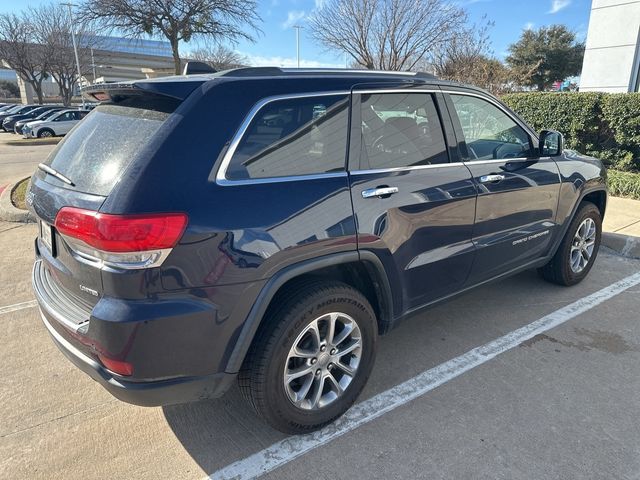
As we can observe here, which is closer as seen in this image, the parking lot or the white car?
the parking lot

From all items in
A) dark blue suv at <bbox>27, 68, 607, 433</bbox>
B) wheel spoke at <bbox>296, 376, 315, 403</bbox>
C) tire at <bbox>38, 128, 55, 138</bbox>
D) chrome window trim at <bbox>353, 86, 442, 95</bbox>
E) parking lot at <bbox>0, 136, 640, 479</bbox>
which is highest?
chrome window trim at <bbox>353, 86, 442, 95</bbox>

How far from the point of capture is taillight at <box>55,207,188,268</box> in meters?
1.92

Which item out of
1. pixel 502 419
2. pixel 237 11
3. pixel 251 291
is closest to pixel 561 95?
pixel 502 419

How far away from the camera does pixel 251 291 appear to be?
2.16m

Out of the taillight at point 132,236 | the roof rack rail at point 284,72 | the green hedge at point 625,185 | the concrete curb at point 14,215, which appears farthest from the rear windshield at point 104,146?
the green hedge at point 625,185

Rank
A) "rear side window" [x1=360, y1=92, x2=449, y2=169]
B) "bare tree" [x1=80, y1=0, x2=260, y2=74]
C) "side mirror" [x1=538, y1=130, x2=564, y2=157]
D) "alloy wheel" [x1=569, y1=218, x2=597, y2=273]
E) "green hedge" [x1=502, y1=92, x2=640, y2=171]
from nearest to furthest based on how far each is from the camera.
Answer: "rear side window" [x1=360, y1=92, x2=449, y2=169]
"side mirror" [x1=538, y1=130, x2=564, y2=157]
"alloy wheel" [x1=569, y1=218, x2=597, y2=273]
"green hedge" [x1=502, y1=92, x2=640, y2=171]
"bare tree" [x1=80, y1=0, x2=260, y2=74]

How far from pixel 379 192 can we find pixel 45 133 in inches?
1010

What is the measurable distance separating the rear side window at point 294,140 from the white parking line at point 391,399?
1408 mm

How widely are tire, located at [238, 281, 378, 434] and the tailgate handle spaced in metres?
0.50

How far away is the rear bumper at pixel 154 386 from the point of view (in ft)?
6.86

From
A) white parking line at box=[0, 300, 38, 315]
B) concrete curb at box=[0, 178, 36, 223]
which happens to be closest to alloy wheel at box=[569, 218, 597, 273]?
white parking line at box=[0, 300, 38, 315]

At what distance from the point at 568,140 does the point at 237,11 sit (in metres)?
15.1

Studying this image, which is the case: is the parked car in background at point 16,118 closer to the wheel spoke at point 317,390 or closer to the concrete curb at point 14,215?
the concrete curb at point 14,215

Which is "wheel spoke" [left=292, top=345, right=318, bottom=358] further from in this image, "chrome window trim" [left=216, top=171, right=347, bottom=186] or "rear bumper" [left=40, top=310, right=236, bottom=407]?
"chrome window trim" [left=216, top=171, right=347, bottom=186]
